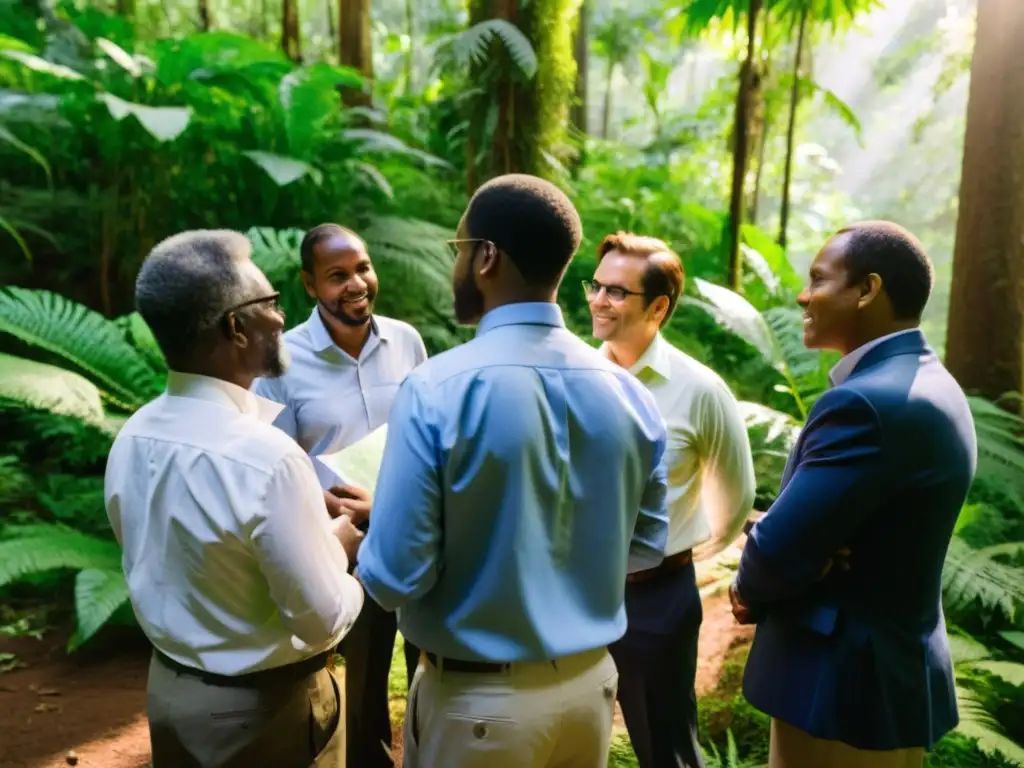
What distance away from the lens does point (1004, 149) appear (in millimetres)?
5547

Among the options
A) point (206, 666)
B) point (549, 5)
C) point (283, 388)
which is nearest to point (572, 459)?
point (206, 666)

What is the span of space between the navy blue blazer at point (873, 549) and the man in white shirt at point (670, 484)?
1.99ft

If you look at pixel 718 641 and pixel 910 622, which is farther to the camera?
pixel 718 641

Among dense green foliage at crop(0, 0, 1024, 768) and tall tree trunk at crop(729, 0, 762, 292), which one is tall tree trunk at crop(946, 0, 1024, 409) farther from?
tall tree trunk at crop(729, 0, 762, 292)

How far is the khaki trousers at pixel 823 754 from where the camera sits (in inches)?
76.5

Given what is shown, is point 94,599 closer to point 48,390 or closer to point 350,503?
point 48,390

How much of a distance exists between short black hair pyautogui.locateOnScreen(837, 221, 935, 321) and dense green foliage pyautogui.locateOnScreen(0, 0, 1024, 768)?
2.01 m

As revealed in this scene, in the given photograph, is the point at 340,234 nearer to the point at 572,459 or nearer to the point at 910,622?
the point at 572,459

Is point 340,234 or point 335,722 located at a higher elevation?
point 340,234

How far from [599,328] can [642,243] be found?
32cm

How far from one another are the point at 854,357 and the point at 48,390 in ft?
12.3

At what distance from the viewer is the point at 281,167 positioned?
222 inches

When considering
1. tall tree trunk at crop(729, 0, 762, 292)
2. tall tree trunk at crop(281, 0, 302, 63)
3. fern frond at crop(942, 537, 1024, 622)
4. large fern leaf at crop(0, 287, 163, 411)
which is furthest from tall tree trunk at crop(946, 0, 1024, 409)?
tall tree trunk at crop(281, 0, 302, 63)

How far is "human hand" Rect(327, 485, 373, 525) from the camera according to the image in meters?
2.39
